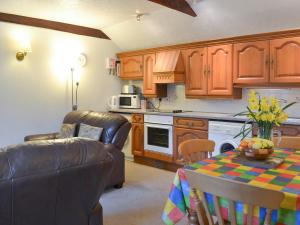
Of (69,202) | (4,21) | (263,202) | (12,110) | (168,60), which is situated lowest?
(69,202)

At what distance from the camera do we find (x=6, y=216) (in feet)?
4.39

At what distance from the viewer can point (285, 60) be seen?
11.8 feet

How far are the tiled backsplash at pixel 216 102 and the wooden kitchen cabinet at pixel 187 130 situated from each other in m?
0.62

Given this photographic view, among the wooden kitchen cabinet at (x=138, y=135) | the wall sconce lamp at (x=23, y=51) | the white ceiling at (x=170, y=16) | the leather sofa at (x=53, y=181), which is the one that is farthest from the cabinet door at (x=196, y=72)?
the leather sofa at (x=53, y=181)

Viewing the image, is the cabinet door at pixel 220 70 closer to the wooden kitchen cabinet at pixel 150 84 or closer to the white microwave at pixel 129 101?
the wooden kitchen cabinet at pixel 150 84

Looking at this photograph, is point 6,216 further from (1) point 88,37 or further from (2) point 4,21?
(1) point 88,37

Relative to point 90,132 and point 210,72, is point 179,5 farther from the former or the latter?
point 90,132

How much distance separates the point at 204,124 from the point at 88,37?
2695 millimetres

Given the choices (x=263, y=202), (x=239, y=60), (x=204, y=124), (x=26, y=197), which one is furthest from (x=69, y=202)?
(x=239, y=60)

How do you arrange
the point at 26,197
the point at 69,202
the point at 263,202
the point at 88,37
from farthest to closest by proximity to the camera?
1. the point at 88,37
2. the point at 69,202
3. the point at 26,197
4. the point at 263,202

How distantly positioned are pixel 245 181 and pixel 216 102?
3.26m

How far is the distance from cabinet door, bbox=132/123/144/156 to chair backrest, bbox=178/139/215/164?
257 centimetres

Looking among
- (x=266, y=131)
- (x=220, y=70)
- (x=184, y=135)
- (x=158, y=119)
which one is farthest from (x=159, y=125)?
(x=266, y=131)

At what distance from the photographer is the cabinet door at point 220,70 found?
13.6ft
